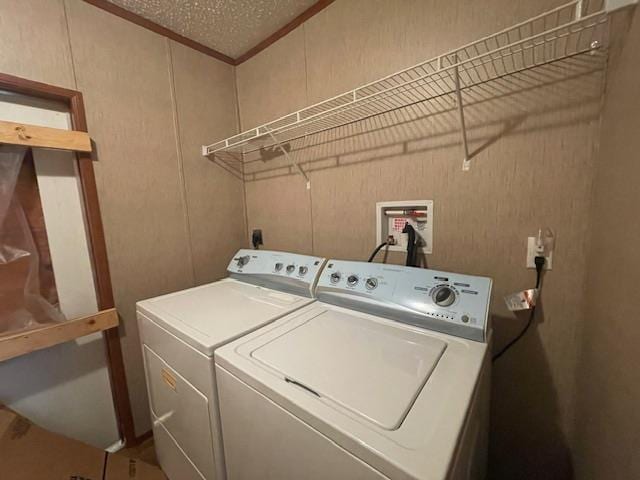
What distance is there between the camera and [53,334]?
1.21 m

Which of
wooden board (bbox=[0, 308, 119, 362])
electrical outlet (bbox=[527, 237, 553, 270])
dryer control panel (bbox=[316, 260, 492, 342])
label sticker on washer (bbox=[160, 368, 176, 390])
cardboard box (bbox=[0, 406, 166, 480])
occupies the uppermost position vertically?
electrical outlet (bbox=[527, 237, 553, 270])

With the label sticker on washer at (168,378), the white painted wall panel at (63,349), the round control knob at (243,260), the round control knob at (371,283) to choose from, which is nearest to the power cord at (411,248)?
the round control knob at (371,283)

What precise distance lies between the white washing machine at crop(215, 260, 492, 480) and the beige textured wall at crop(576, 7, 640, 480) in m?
0.27

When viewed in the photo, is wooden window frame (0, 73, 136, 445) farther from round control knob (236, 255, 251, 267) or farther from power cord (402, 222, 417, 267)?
power cord (402, 222, 417, 267)

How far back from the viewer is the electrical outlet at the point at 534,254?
94 centimetres

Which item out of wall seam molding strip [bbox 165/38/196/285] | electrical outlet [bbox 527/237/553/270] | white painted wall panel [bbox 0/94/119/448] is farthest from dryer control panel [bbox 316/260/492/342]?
white painted wall panel [bbox 0/94/119/448]

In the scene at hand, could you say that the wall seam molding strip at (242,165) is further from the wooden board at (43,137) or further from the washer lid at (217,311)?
the wooden board at (43,137)

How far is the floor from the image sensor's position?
147cm

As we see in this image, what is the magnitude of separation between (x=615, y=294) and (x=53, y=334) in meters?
2.13

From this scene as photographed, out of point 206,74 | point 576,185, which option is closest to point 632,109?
point 576,185

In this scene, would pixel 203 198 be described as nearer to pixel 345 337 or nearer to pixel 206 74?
pixel 206 74

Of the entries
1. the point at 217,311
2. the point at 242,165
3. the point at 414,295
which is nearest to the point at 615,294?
the point at 414,295

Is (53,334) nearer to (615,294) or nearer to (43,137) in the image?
(43,137)

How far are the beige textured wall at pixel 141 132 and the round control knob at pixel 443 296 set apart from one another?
5.03 ft
